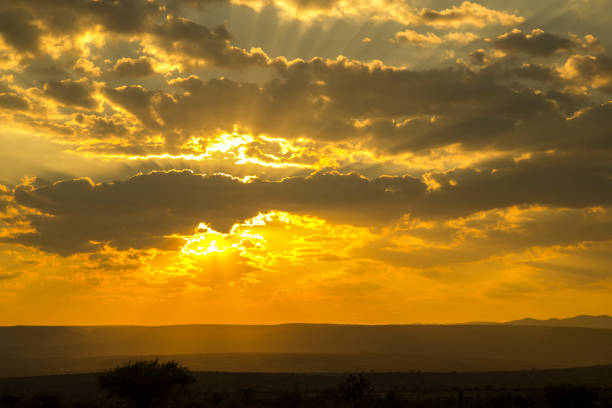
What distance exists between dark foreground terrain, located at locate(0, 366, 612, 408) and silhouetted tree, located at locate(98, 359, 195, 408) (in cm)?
304

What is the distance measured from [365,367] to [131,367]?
437 feet

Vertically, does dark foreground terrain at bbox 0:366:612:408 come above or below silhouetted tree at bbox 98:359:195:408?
below

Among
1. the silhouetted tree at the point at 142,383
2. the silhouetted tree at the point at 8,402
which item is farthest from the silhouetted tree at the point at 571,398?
the silhouetted tree at the point at 8,402

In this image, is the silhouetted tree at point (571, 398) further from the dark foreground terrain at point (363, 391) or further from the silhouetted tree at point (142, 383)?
the silhouetted tree at point (142, 383)

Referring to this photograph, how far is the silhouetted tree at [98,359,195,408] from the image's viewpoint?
39438 mm

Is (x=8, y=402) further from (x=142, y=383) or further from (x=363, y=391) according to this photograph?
(x=363, y=391)

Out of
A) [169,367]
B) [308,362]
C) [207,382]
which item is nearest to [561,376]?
[207,382]

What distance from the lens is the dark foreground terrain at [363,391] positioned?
139 ft

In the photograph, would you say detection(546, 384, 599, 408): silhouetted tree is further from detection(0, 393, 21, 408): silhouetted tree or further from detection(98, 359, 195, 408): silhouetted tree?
detection(0, 393, 21, 408): silhouetted tree

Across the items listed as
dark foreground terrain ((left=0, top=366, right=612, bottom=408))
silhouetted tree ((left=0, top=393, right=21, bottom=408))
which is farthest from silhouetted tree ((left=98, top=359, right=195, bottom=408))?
silhouetted tree ((left=0, top=393, right=21, bottom=408))

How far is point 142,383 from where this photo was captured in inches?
1549

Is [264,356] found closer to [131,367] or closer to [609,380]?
[609,380]

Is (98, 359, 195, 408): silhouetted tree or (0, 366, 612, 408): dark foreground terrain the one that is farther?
(0, 366, 612, 408): dark foreground terrain

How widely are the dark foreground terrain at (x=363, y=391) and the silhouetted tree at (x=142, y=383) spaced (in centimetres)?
304
